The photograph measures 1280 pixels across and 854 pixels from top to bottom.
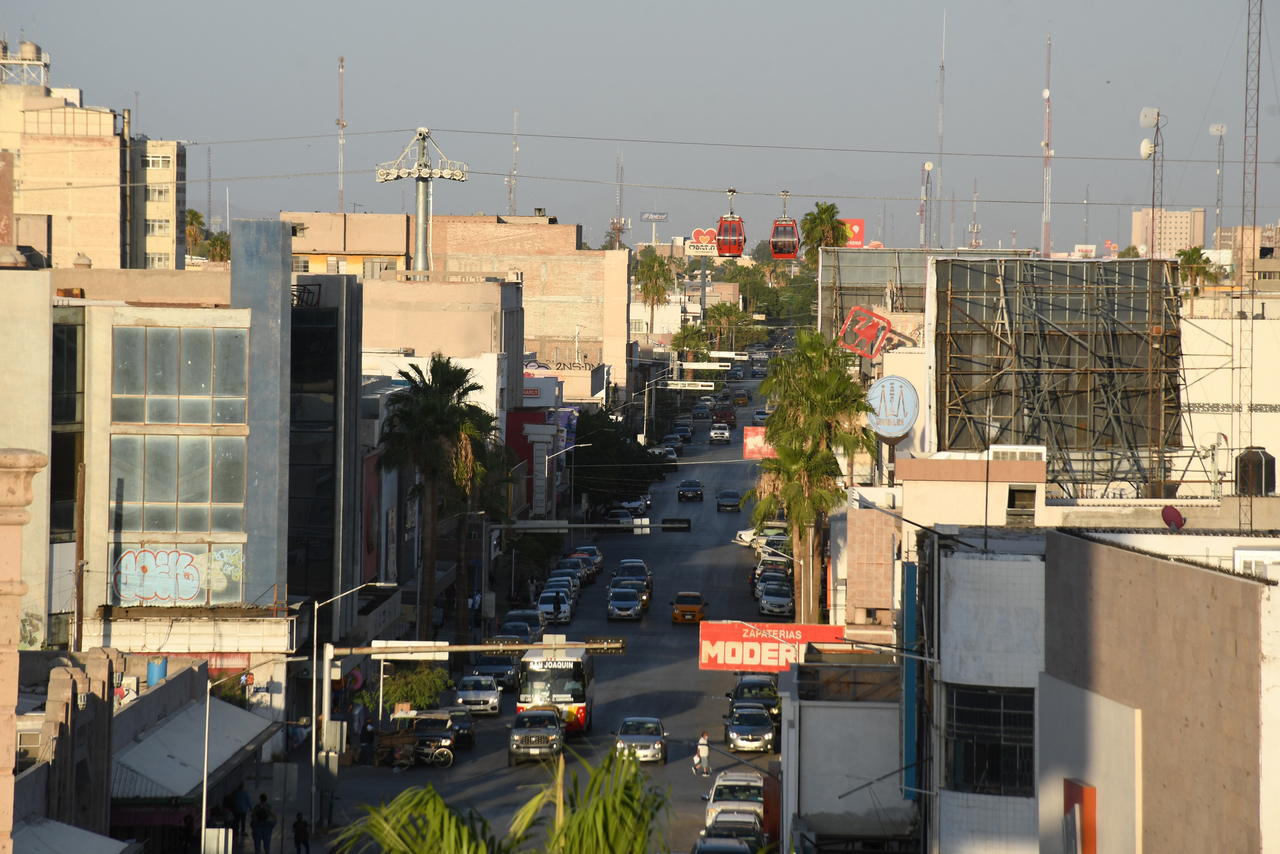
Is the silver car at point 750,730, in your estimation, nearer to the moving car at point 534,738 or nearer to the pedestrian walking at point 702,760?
the pedestrian walking at point 702,760

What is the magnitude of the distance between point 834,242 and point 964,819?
237 ft

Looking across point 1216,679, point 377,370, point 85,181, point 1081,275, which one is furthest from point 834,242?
point 1216,679

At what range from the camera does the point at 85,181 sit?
428 feet

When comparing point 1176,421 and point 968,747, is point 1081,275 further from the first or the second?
point 968,747

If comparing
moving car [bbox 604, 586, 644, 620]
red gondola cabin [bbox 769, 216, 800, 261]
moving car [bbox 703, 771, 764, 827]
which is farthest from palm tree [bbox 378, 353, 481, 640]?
red gondola cabin [bbox 769, 216, 800, 261]

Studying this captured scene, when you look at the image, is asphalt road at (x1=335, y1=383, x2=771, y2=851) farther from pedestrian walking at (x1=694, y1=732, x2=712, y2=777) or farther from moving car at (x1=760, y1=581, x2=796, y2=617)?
moving car at (x1=760, y1=581, x2=796, y2=617)

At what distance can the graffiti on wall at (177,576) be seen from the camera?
152ft

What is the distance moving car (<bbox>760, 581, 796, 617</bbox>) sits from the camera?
6688 cm

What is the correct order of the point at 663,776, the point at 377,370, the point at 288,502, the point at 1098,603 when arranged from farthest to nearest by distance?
the point at 377,370, the point at 288,502, the point at 663,776, the point at 1098,603

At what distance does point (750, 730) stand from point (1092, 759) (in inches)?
1005

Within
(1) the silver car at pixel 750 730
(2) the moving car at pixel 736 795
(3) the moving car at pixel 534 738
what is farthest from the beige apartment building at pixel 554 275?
(2) the moving car at pixel 736 795

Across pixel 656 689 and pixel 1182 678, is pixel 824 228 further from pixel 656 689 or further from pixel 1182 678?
pixel 1182 678

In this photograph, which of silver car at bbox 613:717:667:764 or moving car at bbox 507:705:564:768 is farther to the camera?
moving car at bbox 507:705:564:768

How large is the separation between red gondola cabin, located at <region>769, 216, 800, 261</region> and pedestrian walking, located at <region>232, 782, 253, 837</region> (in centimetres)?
6497
